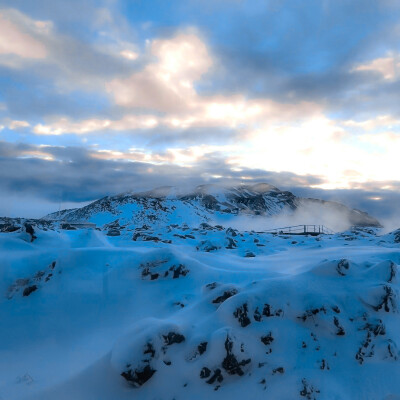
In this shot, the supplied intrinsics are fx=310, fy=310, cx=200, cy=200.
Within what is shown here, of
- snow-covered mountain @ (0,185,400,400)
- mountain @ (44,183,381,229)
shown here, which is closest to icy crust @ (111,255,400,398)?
snow-covered mountain @ (0,185,400,400)

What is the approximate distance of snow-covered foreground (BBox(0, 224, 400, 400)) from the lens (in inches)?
139

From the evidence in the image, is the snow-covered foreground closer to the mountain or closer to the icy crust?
the icy crust

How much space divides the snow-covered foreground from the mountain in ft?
107

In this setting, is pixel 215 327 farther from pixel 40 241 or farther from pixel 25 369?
pixel 40 241

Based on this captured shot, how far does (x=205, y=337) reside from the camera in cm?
382

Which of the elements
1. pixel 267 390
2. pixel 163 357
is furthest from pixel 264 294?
pixel 163 357

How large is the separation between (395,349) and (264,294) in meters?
1.68

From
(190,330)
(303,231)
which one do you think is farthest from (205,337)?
(303,231)

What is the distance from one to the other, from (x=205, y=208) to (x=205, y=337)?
79.8 metres

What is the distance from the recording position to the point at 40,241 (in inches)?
316

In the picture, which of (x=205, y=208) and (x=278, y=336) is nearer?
(x=278, y=336)

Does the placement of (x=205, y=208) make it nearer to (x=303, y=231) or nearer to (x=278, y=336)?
(x=303, y=231)

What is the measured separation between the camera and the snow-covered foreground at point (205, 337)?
3533mm

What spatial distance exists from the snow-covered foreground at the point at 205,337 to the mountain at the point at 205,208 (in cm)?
3251
